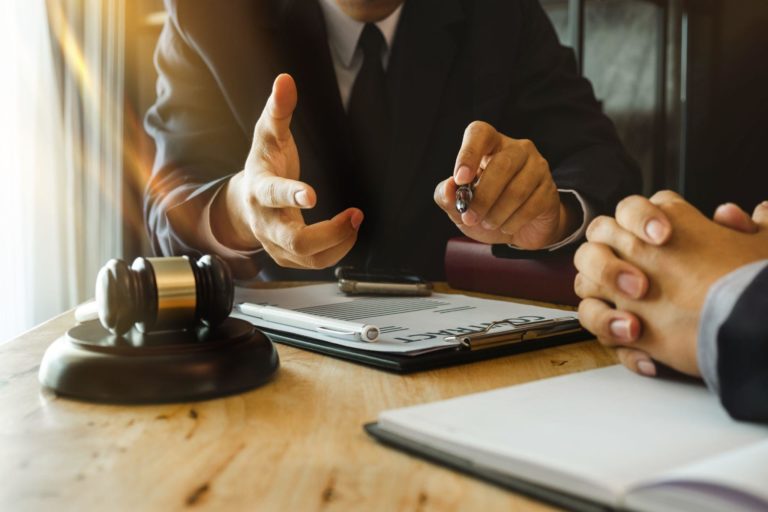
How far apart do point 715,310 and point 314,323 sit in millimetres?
372

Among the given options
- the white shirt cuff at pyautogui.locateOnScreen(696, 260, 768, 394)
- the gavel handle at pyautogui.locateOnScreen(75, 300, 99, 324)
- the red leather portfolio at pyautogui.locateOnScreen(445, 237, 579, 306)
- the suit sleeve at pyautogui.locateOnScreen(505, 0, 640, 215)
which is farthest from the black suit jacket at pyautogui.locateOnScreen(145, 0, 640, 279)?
the white shirt cuff at pyautogui.locateOnScreen(696, 260, 768, 394)

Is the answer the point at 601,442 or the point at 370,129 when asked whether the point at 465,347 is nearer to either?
the point at 601,442

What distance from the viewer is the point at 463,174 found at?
816 millimetres

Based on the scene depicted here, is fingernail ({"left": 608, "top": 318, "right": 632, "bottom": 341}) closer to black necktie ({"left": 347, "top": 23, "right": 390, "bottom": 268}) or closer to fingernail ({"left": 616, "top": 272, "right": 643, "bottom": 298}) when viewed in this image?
fingernail ({"left": 616, "top": 272, "right": 643, "bottom": 298})

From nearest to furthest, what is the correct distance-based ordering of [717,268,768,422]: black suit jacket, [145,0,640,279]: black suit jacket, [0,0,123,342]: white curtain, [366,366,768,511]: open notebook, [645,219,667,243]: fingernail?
[366,366,768,511]: open notebook, [717,268,768,422]: black suit jacket, [645,219,667,243]: fingernail, [145,0,640,279]: black suit jacket, [0,0,123,342]: white curtain

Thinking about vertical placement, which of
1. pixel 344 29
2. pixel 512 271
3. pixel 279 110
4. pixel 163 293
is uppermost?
pixel 344 29

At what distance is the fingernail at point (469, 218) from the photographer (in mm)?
896

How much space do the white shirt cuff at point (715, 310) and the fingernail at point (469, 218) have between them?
45 centimetres

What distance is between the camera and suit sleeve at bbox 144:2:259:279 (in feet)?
3.73

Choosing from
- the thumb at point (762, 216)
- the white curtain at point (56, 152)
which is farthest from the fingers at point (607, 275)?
the white curtain at point (56, 152)

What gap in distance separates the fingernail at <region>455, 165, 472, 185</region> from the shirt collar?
0.82m

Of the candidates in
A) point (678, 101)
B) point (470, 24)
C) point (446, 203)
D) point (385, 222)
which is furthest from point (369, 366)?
point (678, 101)

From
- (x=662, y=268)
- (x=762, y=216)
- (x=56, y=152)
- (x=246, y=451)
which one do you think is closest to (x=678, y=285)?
(x=662, y=268)

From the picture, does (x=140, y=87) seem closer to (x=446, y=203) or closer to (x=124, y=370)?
(x=446, y=203)
